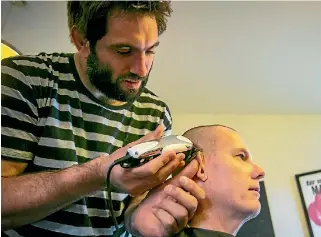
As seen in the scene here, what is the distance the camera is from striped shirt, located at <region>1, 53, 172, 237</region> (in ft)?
2.36

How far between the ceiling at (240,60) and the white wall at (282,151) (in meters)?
0.05

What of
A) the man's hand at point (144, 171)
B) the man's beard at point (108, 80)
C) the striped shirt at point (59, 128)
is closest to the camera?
the man's hand at point (144, 171)

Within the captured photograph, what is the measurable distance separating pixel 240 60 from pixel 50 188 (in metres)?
0.96

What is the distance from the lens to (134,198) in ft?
2.75

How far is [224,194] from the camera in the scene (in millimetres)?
801

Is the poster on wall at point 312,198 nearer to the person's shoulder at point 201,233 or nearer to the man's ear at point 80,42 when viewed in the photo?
the person's shoulder at point 201,233

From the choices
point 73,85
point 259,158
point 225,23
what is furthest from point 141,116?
point 225,23

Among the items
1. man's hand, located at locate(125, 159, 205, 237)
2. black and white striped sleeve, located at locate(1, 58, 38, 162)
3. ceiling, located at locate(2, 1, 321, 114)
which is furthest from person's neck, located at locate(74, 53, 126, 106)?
ceiling, located at locate(2, 1, 321, 114)

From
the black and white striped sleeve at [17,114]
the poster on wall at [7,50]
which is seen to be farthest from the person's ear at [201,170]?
the poster on wall at [7,50]

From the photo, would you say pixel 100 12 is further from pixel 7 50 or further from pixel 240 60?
pixel 240 60

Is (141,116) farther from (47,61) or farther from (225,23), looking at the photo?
(225,23)

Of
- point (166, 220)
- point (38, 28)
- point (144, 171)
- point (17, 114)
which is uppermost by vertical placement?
point (38, 28)

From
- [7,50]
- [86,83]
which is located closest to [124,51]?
[86,83]

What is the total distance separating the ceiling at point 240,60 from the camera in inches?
48.4
